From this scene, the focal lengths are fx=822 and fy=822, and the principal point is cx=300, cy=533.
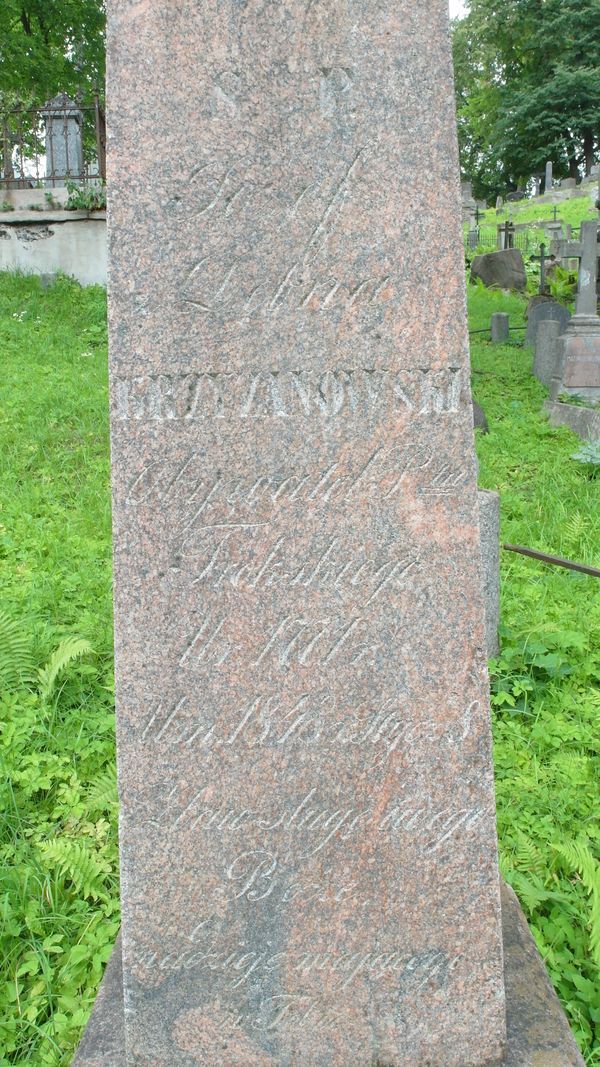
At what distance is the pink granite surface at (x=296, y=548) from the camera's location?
1.67m

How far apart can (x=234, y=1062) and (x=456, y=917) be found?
60 cm

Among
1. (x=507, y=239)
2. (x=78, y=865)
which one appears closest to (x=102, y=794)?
(x=78, y=865)

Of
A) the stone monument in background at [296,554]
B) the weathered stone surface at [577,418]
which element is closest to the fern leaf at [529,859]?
the stone monument in background at [296,554]

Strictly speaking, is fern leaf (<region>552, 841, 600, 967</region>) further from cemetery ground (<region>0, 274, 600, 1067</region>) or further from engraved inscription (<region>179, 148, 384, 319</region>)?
engraved inscription (<region>179, 148, 384, 319</region>)

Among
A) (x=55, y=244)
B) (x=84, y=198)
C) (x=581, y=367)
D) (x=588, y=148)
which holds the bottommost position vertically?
(x=581, y=367)

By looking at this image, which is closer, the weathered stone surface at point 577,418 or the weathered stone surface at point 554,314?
the weathered stone surface at point 577,418

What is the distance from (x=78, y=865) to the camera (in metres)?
2.65

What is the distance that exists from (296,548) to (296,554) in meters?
0.01

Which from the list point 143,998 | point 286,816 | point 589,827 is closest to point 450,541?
point 286,816

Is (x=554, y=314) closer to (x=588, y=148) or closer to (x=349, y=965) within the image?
(x=349, y=965)

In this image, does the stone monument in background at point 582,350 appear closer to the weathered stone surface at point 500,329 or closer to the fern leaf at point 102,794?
the weathered stone surface at point 500,329

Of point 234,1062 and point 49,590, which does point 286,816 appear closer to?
point 234,1062

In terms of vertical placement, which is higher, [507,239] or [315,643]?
[507,239]

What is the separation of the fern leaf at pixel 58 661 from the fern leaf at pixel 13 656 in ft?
0.29
